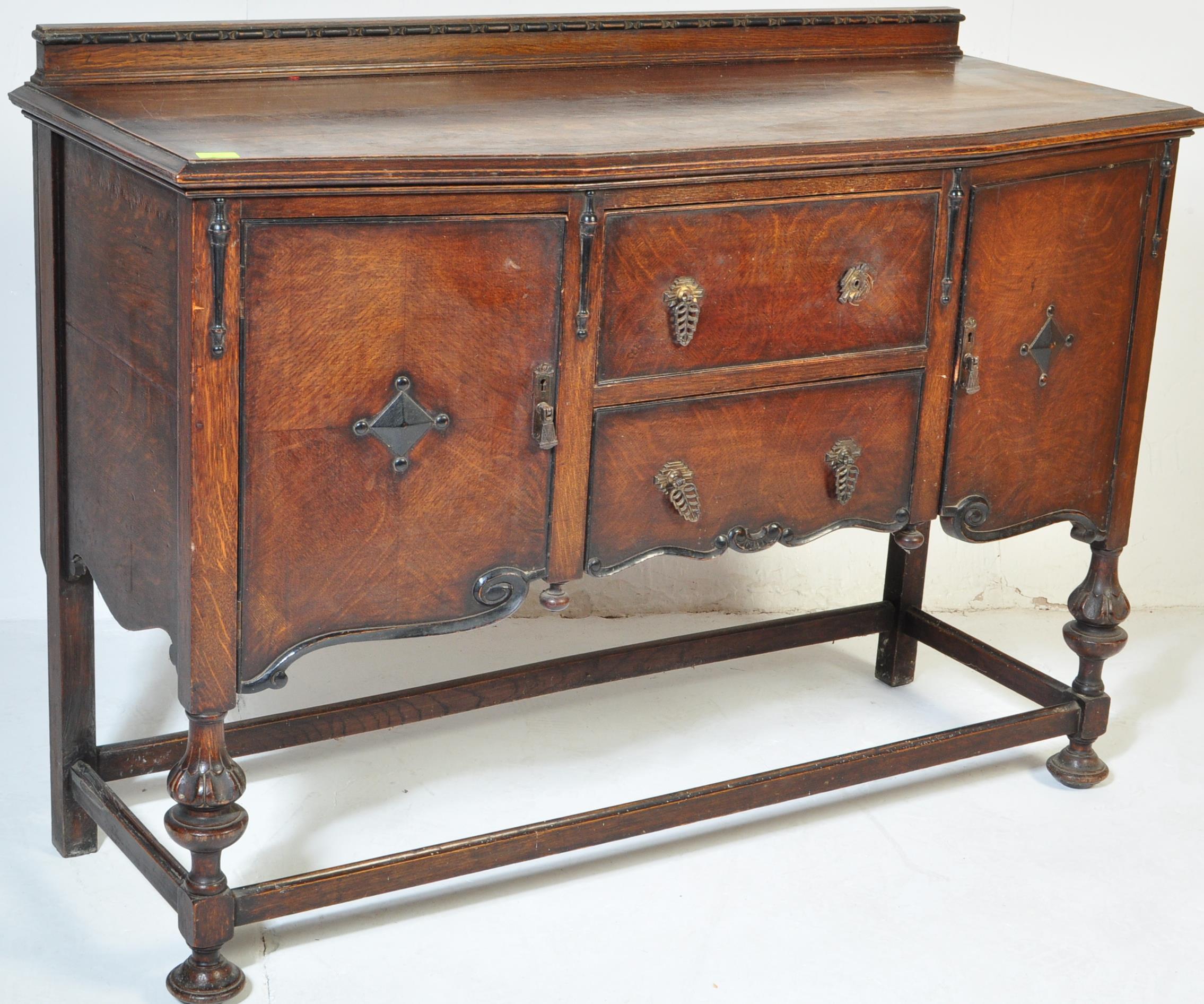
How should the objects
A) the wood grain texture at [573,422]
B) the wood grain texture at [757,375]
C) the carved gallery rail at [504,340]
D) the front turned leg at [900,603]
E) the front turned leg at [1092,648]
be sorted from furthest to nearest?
the front turned leg at [900,603] < the front turned leg at [1092,648] < the wood grain texture at [757,375] < the wood grain texture at [573,422] < the carved gallery rail at [504,340]

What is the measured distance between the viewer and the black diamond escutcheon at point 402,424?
8.46ft

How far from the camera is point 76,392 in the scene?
2900mm

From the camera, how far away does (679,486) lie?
2.86 m

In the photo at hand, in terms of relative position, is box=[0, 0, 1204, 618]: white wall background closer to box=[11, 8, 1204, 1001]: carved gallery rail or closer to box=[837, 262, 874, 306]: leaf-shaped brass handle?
box=[11, 8, 1204, 1001]: carved gallery rail

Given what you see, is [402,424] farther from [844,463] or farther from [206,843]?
[844,463]

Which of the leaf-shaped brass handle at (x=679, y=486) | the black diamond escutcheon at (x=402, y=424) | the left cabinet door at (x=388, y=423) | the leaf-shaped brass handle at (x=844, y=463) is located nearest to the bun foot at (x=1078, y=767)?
the leaf-shaped brass handle at (x=844, y=463)

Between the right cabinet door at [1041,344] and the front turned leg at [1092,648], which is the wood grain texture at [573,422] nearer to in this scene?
the right cabinet door at [1041,344]

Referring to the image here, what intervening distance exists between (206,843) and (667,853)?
939 mm

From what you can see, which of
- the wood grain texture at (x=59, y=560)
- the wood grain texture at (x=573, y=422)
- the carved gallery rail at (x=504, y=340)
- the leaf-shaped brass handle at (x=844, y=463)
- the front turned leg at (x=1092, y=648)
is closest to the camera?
the carved gallery rail at (x=504, y=340)

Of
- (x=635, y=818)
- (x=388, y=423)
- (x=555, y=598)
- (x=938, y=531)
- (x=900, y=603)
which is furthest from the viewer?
(x=938, y=531)

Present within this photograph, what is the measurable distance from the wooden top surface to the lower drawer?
0.41 meters

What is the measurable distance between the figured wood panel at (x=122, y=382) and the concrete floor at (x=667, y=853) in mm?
593

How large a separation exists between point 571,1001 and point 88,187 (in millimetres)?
1497

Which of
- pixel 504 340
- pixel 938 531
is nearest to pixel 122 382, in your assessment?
pixel 504 340
